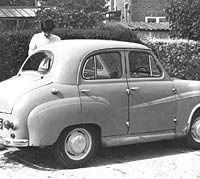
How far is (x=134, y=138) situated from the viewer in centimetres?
721

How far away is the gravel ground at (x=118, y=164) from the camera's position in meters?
6.45

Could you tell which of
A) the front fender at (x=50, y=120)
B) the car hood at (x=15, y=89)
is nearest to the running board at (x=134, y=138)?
the front fender at (x=50, y=120)

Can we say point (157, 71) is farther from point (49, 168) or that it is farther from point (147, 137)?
point (49, 168)

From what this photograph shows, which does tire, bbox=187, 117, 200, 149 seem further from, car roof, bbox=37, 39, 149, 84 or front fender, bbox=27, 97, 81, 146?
front fender, bbox=27, 97, 81, 146

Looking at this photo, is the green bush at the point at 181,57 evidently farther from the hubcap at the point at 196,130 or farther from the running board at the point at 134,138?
the running board at the point at 134,138

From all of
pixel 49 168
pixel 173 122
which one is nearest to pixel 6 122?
pixel 49 168

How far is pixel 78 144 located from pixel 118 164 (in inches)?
27.7

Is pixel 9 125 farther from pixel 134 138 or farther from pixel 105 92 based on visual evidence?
pixel 134 138

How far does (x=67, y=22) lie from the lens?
15.0 metres

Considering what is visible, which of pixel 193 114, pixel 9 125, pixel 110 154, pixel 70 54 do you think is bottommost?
pixel 110 154

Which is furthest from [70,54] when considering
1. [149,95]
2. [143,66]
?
[149,95]

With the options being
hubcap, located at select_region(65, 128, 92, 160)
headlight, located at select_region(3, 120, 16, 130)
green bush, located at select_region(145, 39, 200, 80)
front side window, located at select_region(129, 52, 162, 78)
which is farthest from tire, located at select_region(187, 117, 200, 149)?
green bush, located at select_region(145, 39, 200, 80)

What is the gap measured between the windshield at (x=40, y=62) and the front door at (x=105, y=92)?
531mm

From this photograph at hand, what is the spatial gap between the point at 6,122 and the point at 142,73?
218 centimetres
